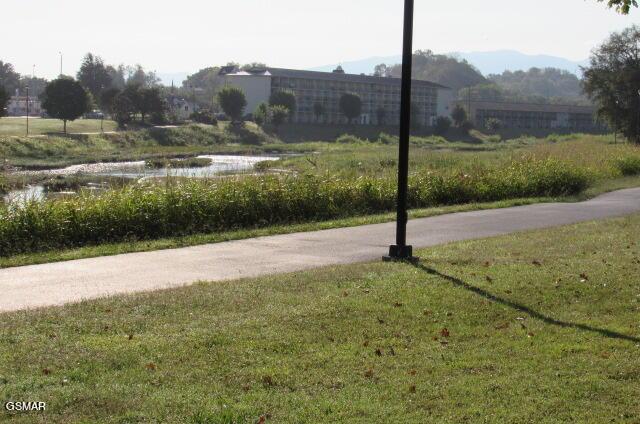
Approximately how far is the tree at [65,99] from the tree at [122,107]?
8.53 m

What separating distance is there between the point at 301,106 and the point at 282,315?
112841 millimetres

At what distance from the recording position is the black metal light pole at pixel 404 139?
1105 centimetres

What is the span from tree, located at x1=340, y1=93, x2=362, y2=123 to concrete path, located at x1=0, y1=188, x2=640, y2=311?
99.0m

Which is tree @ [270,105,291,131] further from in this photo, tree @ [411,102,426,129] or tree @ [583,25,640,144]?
tree @ [583,25,640,144]

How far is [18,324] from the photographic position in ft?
24.4

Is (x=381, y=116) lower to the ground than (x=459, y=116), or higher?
lower

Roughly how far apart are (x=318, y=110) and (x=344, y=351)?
11103 centimetres

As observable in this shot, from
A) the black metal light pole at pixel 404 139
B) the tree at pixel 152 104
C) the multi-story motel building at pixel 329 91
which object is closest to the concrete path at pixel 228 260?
the black metal light pole at pixel 404 139

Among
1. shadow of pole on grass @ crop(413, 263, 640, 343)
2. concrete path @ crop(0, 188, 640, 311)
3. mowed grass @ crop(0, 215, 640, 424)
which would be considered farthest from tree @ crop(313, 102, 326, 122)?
mowed grass @ crop(0, 215, 640, 424)

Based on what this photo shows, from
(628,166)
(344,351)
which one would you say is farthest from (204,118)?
(344,351)

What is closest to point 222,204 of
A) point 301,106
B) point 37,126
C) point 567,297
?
point 567,297

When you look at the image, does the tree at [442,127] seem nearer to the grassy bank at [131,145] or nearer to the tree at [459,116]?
the tree at [459,116]

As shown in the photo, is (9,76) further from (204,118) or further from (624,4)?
(624,4)

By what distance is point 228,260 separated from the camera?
11867mm
